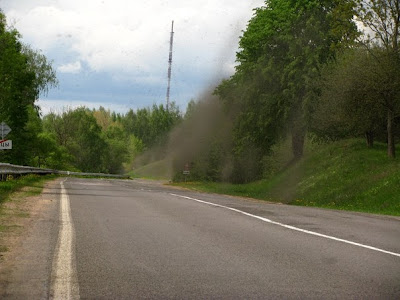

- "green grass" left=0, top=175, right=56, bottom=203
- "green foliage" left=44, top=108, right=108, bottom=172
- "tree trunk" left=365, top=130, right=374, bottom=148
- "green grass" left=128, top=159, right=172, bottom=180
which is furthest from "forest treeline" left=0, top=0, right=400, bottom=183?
"green foliage" left=44, top=108, right=108, bottom=172

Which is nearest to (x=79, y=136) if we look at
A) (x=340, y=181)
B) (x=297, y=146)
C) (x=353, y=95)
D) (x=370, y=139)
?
(x=297, y=146)

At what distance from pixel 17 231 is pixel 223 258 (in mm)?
4017

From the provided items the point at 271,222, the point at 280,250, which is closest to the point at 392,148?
the point at 271,222

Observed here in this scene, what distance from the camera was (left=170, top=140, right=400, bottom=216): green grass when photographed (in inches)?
1056

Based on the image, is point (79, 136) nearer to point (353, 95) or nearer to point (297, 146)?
point (297, 146)

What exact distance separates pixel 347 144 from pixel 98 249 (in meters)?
36.2

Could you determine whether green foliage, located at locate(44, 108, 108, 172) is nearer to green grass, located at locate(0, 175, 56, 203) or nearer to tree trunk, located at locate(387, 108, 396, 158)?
tree trunk, located at locate(387, 108, 396, 158)

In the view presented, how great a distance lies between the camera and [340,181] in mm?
33031

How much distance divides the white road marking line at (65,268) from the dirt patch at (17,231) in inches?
13.6

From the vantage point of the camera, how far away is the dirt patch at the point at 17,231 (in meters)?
6.30

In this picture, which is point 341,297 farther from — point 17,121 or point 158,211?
point 17,121

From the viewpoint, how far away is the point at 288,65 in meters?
41.5

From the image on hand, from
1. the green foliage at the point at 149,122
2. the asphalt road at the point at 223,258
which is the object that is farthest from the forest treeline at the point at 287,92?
the green foliage at the point at 149,122

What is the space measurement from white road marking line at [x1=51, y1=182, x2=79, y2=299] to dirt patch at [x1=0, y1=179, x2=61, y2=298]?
346 millimetres
